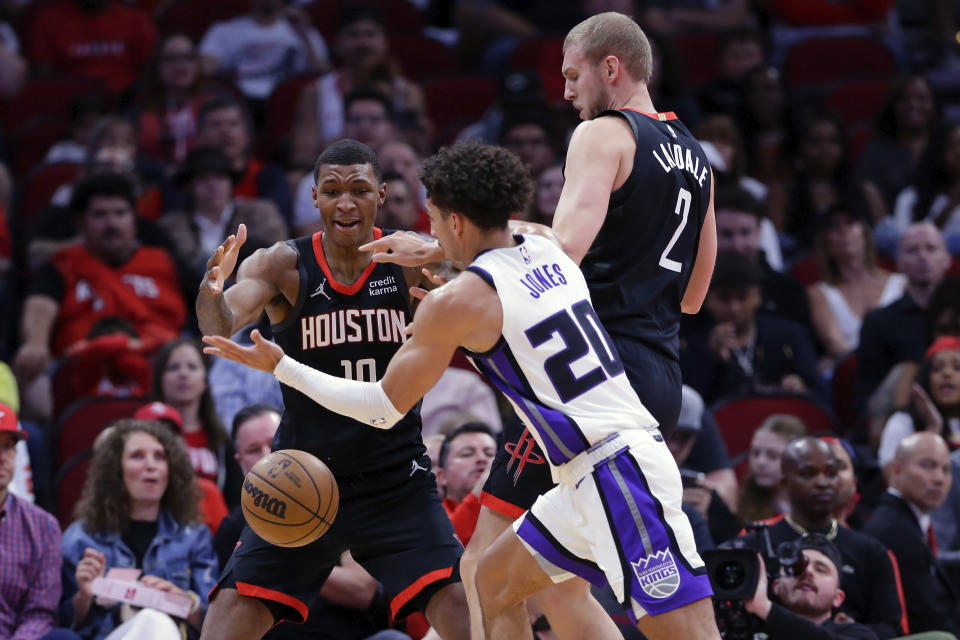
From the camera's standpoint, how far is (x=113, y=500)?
7.06m

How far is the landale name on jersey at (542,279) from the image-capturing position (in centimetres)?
444

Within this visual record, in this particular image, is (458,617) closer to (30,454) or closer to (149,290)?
(30,454)

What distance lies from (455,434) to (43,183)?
5.11 meters

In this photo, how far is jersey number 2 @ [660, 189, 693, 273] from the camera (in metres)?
4.89

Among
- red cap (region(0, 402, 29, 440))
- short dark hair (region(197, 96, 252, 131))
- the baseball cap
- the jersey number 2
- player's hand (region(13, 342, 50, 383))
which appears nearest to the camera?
the jersey number 2

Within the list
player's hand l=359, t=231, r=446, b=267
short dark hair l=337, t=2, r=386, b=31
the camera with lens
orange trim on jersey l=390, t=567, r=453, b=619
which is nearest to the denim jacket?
orange trim on jersey l=390, t=567, r=453, b=619

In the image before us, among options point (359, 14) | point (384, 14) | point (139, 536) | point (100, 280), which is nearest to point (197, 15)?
point (384, 14)

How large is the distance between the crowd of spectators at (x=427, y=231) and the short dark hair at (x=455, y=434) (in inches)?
1.1

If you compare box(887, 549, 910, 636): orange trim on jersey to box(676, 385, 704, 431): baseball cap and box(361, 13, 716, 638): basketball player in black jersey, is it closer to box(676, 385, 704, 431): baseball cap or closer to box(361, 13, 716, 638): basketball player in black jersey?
box(676, 385, 704, 431): baseball cap

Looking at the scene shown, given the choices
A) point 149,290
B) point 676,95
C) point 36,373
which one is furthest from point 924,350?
point 36,373

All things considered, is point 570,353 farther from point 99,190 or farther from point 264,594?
point 99,190

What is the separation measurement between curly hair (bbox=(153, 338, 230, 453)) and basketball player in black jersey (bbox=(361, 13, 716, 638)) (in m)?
3.72

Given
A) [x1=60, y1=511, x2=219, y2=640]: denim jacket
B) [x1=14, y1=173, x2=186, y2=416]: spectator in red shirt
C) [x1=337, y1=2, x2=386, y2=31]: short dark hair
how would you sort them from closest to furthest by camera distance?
[x1=60, y1=511, x2=219, y2=640]: denim jacket, [x1=14, y1=173, x2=186, y2=416]: spectator in red shirt, [x1=337, y1=2, x2=386, y2=31]: short dark hair

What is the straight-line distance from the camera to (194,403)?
8.35 meters
